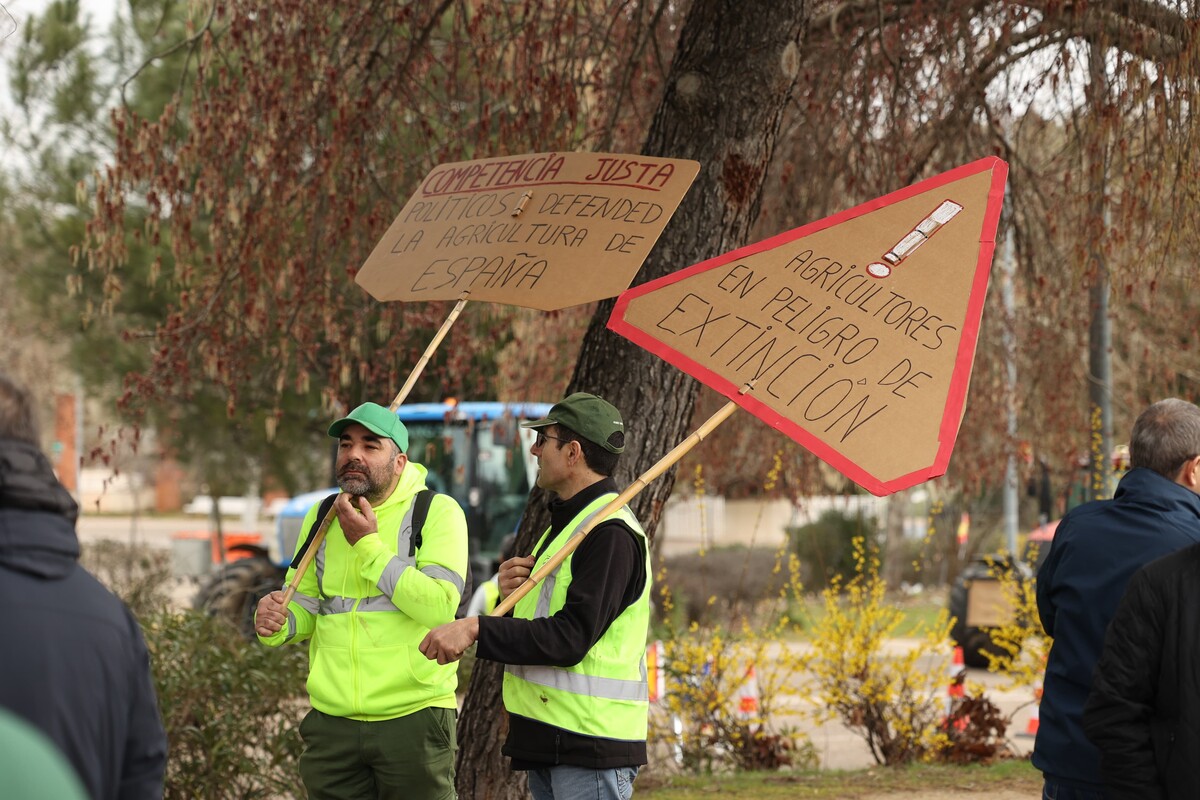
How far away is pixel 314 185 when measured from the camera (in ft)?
23.1

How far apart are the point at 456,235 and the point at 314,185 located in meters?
2.51

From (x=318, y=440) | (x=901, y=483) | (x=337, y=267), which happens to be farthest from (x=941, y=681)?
(x=318, y=440)

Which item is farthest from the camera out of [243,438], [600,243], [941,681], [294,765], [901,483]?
[243,438]

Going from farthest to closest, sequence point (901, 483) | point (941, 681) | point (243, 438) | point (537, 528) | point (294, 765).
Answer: point (243, 438) < point (941, 681) < point (294, 765) < point (537, 528) < point (901, 483)

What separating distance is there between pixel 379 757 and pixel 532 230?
1687 millimetres

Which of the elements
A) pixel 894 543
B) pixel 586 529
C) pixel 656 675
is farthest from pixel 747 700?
pixel 894 543

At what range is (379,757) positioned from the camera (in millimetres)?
3998

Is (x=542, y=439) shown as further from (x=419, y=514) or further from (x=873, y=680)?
(x=873, y=680)


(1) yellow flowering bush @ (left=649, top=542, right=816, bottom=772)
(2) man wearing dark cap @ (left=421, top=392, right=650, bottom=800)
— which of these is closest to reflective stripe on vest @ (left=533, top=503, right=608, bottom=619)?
(2) man wearing dark cap @ (left=421, top=392, right=650, bottom=800)

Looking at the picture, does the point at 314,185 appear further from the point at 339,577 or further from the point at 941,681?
the point at 941,681

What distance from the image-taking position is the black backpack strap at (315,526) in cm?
412

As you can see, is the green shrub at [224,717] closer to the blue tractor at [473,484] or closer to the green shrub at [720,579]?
the blue tractor at [473,484]

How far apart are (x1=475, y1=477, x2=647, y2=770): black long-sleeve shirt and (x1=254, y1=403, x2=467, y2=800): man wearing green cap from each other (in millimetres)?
433

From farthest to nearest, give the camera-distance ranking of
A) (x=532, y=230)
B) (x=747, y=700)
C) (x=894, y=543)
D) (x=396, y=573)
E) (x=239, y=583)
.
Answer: (x=894, y=543) → (x=239, y=583) → (x=747, y=700) → (x=532, y=230) → (x=396, y=573)
